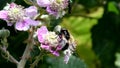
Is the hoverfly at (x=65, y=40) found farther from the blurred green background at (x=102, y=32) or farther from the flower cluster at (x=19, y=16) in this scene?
the blurred green background at (x=102, y=32)

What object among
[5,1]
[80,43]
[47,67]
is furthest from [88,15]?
[5,1]

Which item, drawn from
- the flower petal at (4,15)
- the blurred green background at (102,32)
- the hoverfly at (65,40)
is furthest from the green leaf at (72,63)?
the blurred green background at (102,32)

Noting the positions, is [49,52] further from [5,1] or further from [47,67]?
[47,67]

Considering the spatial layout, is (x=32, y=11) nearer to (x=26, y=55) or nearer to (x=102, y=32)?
(x=26, y=55)

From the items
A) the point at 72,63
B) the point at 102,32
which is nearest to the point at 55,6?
the point at 72,63

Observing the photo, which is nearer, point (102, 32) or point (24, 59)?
point (24, 59)

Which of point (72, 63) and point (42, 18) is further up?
point (42, 18)
